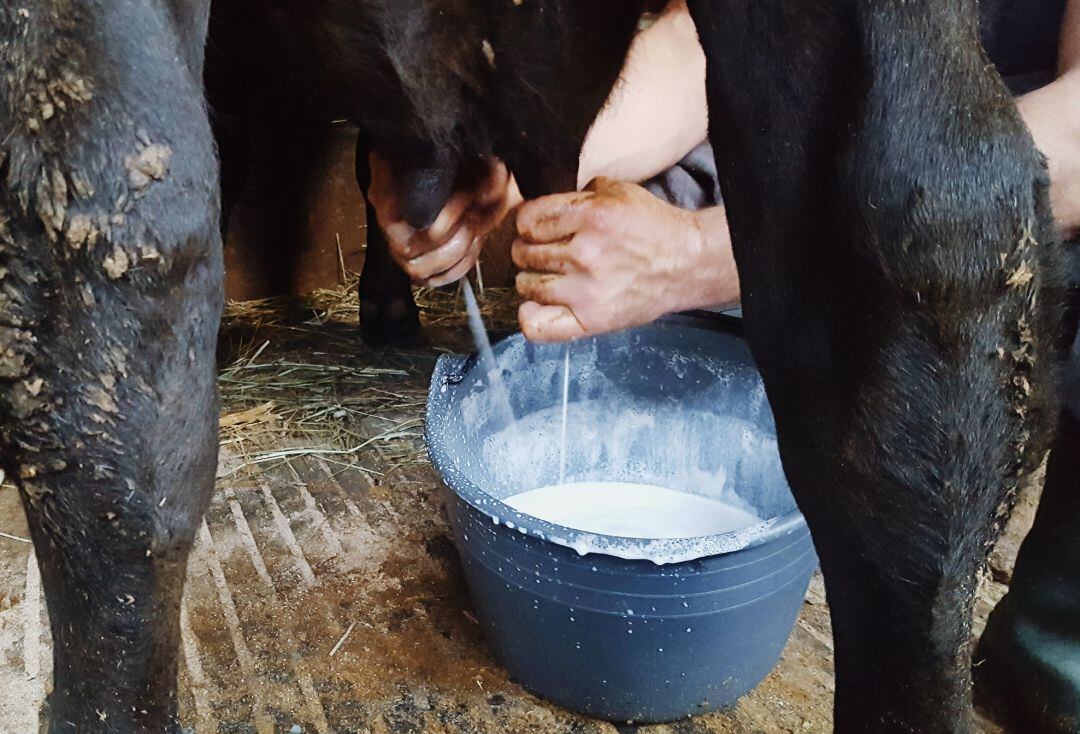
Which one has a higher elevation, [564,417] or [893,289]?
[893,289]

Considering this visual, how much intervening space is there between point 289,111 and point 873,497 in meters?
1.69

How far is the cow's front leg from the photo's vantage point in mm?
653

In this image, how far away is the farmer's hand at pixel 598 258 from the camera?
117 centimetres

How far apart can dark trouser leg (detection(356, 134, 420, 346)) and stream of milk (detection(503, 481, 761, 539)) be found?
2.77ft

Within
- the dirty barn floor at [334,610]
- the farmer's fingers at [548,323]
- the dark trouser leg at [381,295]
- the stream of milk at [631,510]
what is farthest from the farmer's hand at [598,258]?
the dark trouser leg at [381,295]

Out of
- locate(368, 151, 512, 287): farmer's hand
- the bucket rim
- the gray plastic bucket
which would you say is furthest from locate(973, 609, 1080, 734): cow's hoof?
locate(368, 151, 512, 287): farmer's hand

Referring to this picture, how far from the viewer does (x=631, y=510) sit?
1543mm

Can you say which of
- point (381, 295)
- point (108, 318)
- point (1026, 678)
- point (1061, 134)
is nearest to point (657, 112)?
point (381, 295)

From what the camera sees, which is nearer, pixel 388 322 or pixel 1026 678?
pixel 1026 678

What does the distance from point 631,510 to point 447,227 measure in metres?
0.50

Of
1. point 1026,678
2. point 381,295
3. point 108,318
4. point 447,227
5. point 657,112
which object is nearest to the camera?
point 108,318

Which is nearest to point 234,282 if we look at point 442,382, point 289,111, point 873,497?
point 289,111

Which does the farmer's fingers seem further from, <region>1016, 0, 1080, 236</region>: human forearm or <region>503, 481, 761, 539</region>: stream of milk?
<region>1016, 0, 1080, 236</region>: human forearm

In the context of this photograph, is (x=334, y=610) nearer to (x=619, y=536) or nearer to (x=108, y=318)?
(x=619, y=536)
